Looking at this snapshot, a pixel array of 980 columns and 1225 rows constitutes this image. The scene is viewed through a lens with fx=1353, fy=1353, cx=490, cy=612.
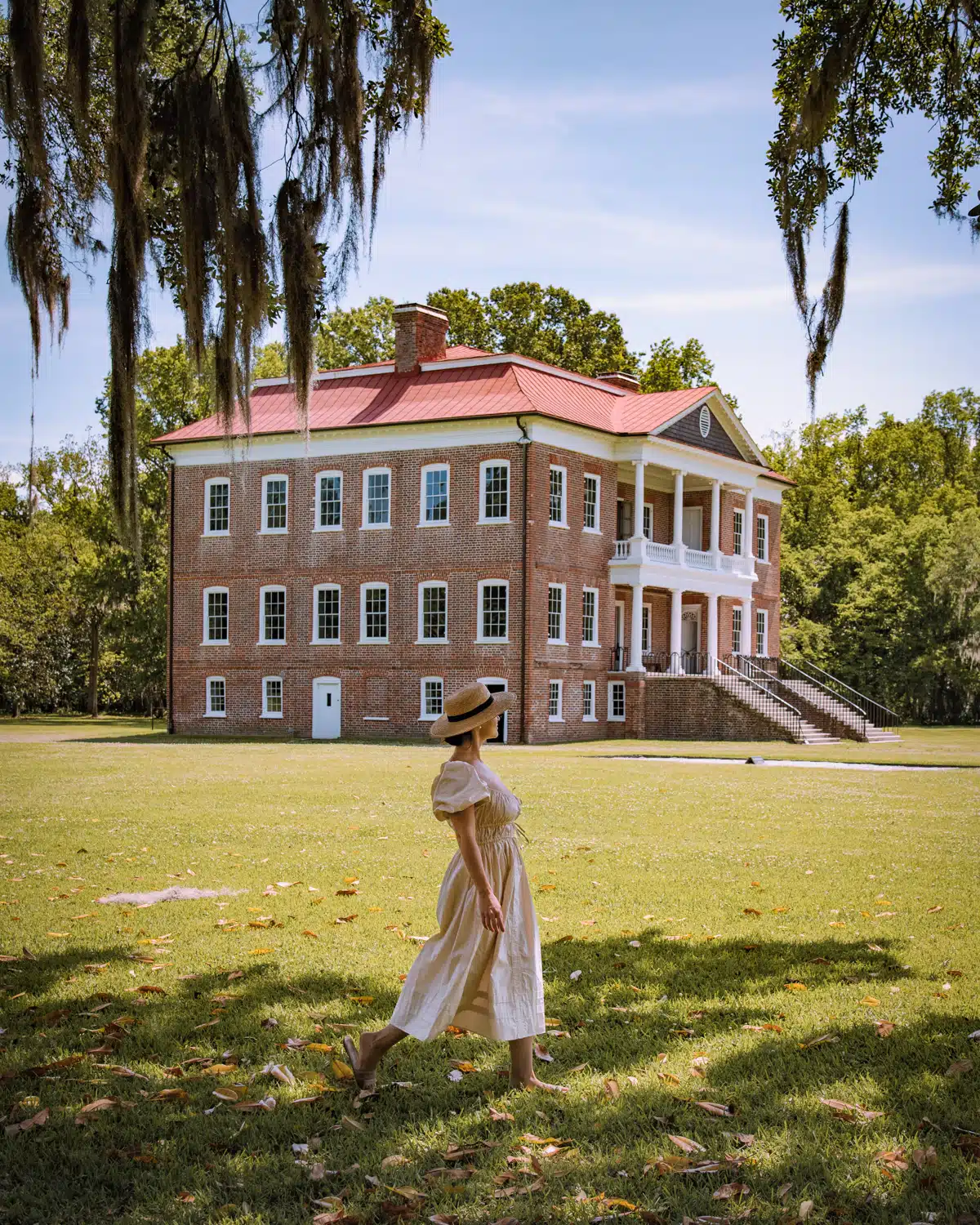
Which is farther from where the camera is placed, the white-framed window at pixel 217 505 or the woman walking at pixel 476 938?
the white-framed window at pixel 217 505

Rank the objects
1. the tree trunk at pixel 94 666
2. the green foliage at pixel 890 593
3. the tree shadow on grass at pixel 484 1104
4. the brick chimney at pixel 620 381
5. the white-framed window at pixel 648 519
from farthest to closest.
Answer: the tree trunk at pixel 94 666 → the green foliage at pixel 890 593 → the brick chimney at pixel 620 381 → the white-framed window at pixel 648 519 → the tree shadow on grass at pixel 484 1104

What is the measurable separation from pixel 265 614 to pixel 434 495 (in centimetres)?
682

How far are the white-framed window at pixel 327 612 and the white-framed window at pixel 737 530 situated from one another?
1380cm

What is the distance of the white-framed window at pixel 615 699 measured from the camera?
38969 mm

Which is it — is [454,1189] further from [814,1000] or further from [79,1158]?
[814,1000]

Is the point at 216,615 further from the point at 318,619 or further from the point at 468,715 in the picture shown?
the point at 468,715

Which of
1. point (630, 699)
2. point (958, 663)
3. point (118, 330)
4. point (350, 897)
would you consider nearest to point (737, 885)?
point (350, 897)

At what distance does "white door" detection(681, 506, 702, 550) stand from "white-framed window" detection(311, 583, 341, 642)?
1219 centimetres

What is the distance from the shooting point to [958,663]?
52.2m

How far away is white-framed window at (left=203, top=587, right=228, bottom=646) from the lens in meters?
41.5

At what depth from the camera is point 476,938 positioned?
219 inches

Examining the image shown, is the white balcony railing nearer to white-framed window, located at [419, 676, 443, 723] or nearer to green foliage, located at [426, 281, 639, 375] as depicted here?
white-framed window, located at [419, 676, 443, 723]

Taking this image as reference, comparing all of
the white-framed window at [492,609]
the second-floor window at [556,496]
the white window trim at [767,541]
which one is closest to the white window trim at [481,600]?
the white-framed window at [492,609]

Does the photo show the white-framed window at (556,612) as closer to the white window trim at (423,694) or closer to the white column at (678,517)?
the white window trim at (423,694)
